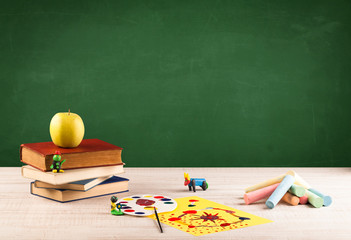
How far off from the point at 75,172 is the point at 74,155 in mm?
51

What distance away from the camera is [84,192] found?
1373 millimetres

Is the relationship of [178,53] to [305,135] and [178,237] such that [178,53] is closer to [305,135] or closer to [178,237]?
[305,135]

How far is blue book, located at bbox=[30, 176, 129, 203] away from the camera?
1.35m

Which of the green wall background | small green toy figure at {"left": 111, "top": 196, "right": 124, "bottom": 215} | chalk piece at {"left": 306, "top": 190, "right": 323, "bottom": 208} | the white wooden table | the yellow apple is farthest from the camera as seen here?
the green wall background

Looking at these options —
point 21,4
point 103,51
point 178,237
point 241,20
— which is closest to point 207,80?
point 241,20

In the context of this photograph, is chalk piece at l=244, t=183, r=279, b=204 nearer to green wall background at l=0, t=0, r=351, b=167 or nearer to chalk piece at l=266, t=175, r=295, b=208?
chalk piece at l=266, t=175, r=295, b=208

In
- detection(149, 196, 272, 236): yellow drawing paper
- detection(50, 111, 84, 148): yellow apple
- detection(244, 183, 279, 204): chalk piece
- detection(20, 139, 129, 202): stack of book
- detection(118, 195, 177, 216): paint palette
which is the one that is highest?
detection(50, 111, 84, 148): yellow apple

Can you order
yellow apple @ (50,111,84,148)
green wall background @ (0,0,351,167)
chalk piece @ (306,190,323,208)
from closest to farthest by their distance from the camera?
1. chalk piece @ (306,190,323,208)
2. yellow apple @ (50,111,84,148)
3. green wall background @ (0,0,351,167)

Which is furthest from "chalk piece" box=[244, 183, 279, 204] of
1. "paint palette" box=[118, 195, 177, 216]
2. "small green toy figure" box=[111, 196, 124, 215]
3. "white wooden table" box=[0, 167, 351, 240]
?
"small green toy figure" box=[111, 196, 124, 215]

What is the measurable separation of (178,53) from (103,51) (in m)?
0.41

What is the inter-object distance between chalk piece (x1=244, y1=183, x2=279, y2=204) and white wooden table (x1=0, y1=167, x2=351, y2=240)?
Answer: 2cm

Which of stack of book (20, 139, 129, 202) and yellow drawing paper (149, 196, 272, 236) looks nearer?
yellow drawing paper (149, 196, 272, 236)

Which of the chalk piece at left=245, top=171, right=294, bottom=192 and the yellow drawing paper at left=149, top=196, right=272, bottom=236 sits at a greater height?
the chalk piece at left=245, top=171, right=294, bottom=192

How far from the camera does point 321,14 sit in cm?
257
